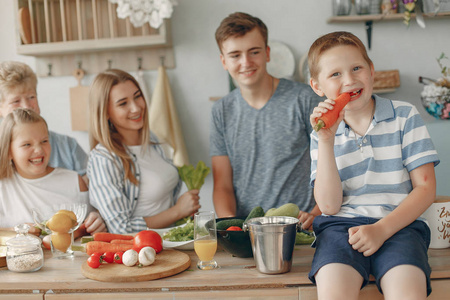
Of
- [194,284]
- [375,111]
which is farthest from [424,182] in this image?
[194,284]

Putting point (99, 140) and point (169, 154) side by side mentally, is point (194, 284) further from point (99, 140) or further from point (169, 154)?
point (169, 154)

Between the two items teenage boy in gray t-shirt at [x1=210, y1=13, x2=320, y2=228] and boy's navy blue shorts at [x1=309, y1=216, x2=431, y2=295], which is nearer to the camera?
boy's navy blue shorts at [x1=309, y1=216, x2=431, y2=295]

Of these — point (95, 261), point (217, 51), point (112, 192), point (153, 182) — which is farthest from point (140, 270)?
point (217, 51)

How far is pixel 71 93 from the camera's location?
3273 millimetres

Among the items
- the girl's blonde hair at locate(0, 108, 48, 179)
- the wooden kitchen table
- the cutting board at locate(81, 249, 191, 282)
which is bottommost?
the wooden kitchen table

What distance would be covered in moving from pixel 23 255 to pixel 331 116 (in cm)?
103

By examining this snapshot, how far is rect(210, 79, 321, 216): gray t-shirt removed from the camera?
230 cm

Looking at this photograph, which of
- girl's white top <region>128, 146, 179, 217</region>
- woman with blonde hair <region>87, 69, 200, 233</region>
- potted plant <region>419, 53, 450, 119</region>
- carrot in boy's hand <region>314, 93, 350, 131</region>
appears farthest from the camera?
potted plant <region>419, 53, 450, 119</region>

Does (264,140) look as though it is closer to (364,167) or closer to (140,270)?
(364,167)

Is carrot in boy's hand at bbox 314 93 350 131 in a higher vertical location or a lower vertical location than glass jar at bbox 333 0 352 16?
lower

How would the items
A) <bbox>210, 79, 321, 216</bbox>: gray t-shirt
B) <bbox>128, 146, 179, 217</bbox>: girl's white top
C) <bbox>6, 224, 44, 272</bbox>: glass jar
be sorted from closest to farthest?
<bbox>6, 224, 44, 272</bbox>: glass jar
<bbox>128, 146, 179, 217</bbox>: girl's white top
<bbox>210, 79, 321, 216</bbox>: gray t-shirt

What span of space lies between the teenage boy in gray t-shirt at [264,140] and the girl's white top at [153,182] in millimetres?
285

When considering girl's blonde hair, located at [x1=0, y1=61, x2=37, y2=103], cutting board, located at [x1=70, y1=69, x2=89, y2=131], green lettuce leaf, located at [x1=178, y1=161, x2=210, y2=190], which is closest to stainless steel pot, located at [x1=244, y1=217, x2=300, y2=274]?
green lettuce leaf, located at [x1=178, y1=161, x2=210, y2=190]

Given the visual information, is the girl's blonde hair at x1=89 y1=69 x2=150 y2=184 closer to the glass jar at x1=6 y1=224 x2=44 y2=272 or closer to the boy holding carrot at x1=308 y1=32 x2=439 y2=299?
the glass jar at x1=6 y1=224 x2=44 y2=272
